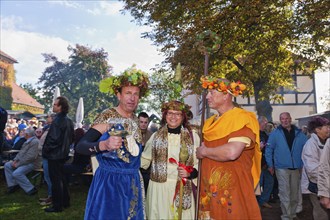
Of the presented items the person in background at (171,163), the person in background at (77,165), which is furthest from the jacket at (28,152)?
the person in background at (171,163)

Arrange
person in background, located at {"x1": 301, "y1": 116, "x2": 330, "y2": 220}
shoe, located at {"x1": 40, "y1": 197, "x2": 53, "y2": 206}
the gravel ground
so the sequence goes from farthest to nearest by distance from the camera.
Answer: shoe, located at {"x1": 40, "y1": 197, "x2": 53, "y2": 206}, the gravel ground, person in background, located at {"x1": 301, "y1": 116, "x2": 330, "y2": 220}

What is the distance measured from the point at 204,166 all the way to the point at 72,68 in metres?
47.2

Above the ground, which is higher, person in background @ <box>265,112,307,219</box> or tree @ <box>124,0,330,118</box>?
tree @ <box>124,0,330,118</box>

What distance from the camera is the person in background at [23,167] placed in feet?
23.9

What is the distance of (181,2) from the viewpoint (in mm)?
11109

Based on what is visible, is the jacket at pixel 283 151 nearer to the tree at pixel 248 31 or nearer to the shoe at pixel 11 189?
the tree at pixel 248 31

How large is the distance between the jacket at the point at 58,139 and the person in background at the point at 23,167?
1819 mm

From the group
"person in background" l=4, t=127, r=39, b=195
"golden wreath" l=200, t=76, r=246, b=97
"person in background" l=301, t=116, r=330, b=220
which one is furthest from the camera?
"person in background" l=4, t=127, r=39, b=195

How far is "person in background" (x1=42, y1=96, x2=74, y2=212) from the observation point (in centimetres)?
586

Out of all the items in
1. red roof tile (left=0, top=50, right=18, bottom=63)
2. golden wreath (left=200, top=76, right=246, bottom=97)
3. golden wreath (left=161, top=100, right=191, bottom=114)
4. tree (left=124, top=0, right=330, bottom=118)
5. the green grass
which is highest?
red roof tile (left=0, top=50, right=18, bottom=63)

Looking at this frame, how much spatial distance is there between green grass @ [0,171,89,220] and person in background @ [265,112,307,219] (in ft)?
13.5

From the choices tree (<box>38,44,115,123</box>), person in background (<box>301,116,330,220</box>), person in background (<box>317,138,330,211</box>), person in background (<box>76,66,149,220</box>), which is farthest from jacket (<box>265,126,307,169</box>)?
tree (<box>38,44,115,123</box>)

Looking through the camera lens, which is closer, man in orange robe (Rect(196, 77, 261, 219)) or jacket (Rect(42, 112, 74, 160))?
man in orange robe (Rect(196, 77, 261, 219))

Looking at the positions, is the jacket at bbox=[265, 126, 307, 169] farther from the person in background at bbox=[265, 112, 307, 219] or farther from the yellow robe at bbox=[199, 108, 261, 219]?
the yellow robe at bbox=[199, 108, 261, 219]
